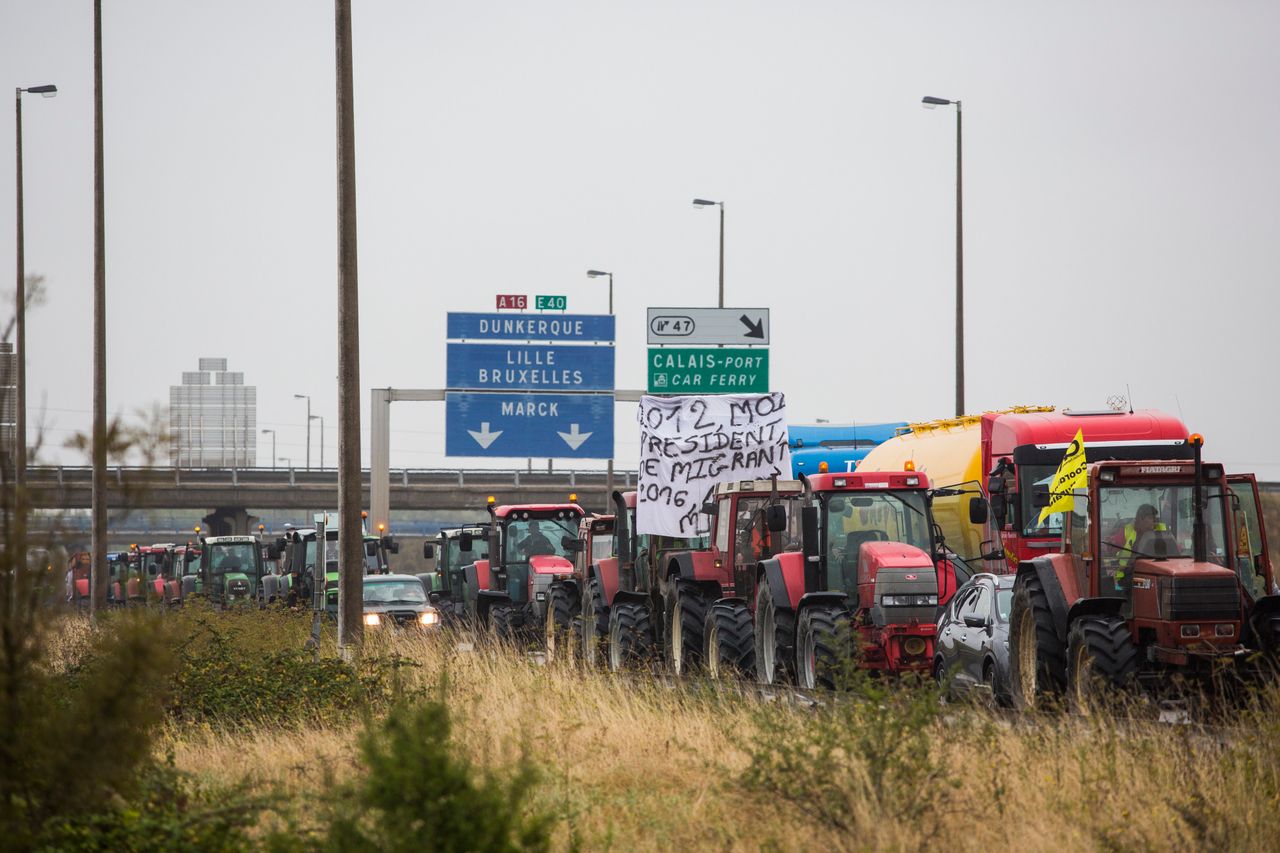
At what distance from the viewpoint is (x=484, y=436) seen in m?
37.2

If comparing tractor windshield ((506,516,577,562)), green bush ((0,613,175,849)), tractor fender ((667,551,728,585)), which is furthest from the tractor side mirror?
green bush ((0,613,175,849))

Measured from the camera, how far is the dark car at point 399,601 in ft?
94.3

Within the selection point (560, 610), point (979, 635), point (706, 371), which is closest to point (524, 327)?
point (706, 371)

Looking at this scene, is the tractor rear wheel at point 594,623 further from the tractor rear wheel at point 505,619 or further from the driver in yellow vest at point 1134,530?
the driver in yellow vest at point 1134,530

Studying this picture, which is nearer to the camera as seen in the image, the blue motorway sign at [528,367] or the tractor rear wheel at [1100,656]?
the tractor rear wheel at [1100,656]

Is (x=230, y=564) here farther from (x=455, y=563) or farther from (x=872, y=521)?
(x=872, y=521)

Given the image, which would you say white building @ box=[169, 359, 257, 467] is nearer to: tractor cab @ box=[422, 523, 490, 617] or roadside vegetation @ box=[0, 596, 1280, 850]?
tractor cab @ box=[422, 523, 490, 617]

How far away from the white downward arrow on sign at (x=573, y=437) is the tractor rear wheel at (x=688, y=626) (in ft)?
54.4

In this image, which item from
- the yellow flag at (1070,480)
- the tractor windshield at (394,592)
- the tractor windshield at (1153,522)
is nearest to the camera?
the tractor windshield at (1153,522)

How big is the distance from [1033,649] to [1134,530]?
132cm

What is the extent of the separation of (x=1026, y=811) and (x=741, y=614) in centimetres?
1078

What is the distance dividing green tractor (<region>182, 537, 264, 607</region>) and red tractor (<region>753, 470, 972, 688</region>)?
2775cm

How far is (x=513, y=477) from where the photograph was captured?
255 feet

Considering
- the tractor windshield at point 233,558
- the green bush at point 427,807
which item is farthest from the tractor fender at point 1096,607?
the tractor windshield at point 233,558
